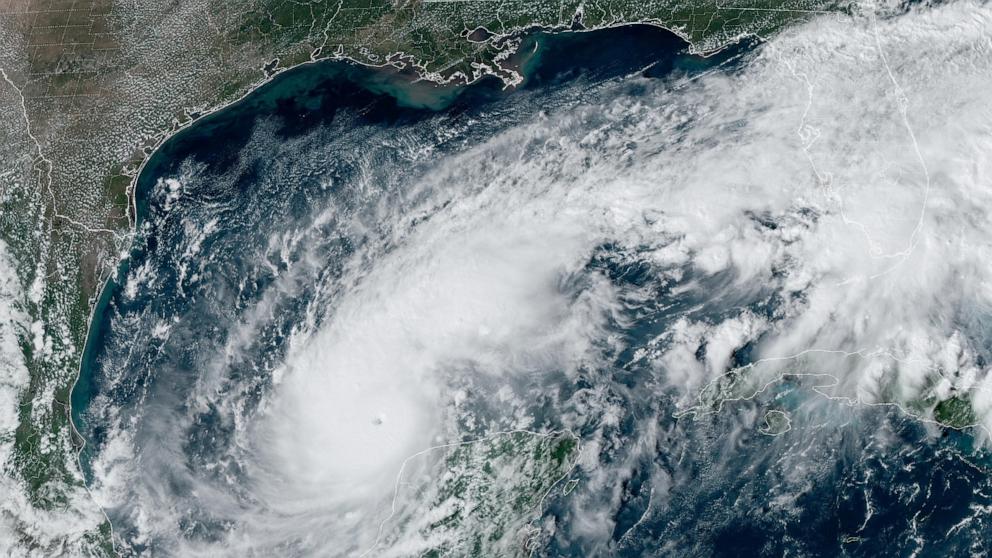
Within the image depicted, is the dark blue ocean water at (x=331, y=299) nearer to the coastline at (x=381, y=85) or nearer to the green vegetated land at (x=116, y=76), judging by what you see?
the coastline at (x=381, y=85)

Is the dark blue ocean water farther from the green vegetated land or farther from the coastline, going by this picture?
the green vegetated land

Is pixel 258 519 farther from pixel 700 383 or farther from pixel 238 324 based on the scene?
pixel 700 383

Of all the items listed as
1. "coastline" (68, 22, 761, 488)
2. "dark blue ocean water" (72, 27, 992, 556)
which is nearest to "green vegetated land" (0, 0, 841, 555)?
"coastline" (68, 22, 761, 488)

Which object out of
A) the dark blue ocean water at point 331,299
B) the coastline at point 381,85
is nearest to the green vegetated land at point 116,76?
the coastline at point 381,85

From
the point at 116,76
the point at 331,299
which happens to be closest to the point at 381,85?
the point at 331,299

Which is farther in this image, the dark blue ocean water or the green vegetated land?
the green vegetated land

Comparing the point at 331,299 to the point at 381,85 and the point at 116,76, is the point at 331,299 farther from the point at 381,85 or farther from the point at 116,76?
the point at 116,76

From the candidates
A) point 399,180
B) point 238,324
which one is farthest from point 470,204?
point 238,324
